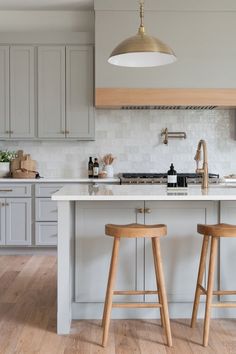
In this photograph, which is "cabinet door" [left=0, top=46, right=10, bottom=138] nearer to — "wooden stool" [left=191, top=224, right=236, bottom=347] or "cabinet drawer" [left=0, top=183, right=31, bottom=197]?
"cabinet drawer" [left=0, top=183, right=31, bottom=197]

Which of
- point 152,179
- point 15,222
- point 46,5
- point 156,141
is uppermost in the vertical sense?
point 46,5

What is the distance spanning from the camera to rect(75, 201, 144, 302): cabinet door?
324 cm

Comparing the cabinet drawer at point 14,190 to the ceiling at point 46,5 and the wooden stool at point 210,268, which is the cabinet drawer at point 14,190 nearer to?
the ceiling at point 46,5

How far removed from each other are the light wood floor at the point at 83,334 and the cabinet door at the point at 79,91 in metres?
2.36

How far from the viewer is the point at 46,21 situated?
19.4 ft

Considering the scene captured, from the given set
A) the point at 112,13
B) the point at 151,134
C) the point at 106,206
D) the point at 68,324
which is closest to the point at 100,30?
the point at 112,13

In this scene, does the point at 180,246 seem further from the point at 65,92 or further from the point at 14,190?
the point at 65,92

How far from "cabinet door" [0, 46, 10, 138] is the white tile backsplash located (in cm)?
38

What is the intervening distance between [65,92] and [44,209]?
4.58ft

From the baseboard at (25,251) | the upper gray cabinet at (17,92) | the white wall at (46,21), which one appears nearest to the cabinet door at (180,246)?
the baseboard at (25,251)

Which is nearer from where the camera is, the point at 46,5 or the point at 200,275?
the point at 200,275

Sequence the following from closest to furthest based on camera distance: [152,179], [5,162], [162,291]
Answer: [162,291], [152,179], [5,162]

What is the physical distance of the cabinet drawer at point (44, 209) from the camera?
547cm

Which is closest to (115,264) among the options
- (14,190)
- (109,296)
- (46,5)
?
(109,296)
